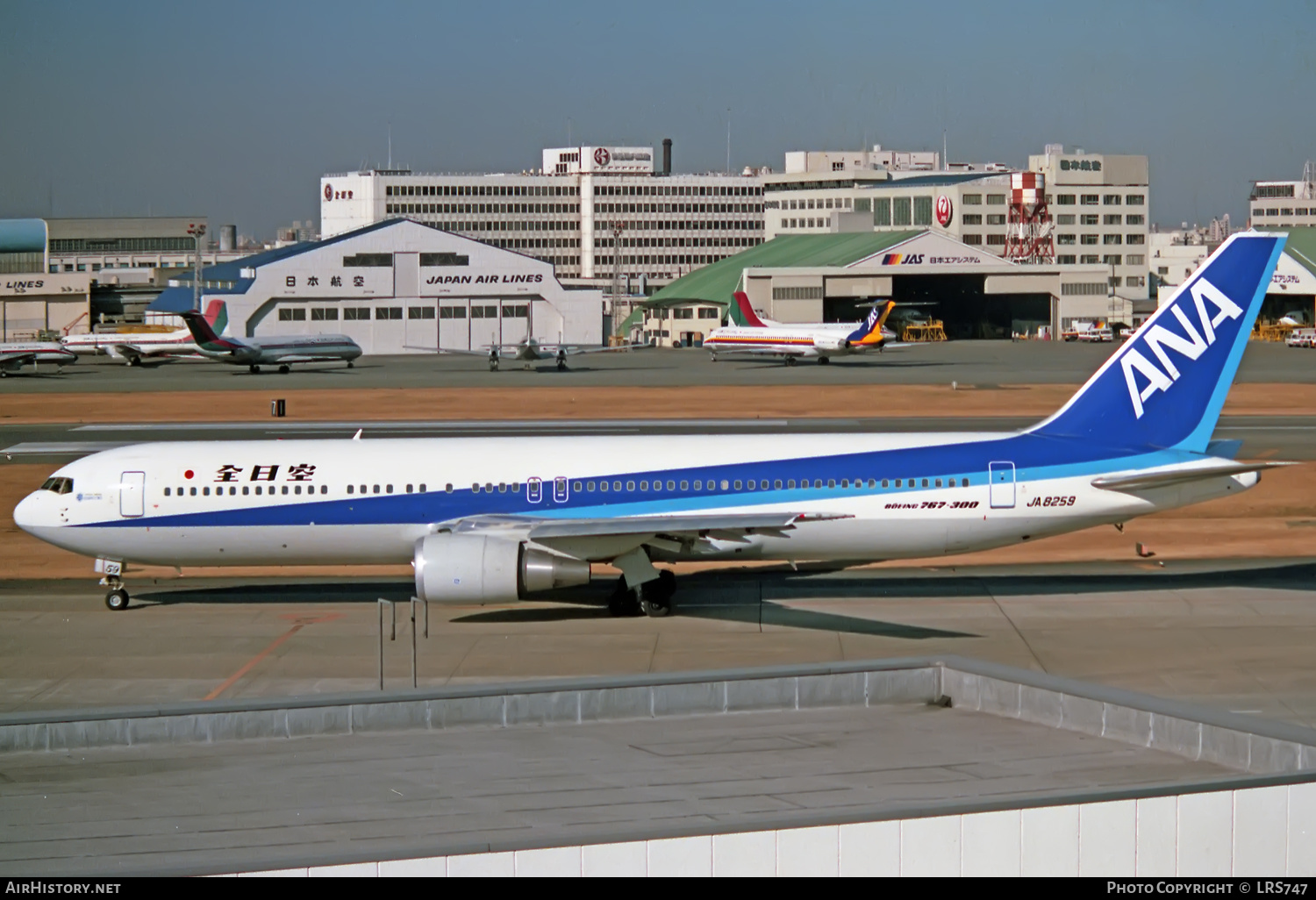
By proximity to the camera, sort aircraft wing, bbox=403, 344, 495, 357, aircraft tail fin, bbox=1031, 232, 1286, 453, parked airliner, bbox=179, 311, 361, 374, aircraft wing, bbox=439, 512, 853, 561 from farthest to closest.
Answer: aircraft wing, bbox=403, 344, 495, 357 → parked airliner, bbox=179, 311, 361, 374 → aircraft tail fin, bbox=1031, 232, 1286, 453 → aircraft wing, bbox=439, 512, 853, 561

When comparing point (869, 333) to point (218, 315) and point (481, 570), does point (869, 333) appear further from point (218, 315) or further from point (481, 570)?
point (481, 570)

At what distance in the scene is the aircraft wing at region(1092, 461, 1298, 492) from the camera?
32.5m

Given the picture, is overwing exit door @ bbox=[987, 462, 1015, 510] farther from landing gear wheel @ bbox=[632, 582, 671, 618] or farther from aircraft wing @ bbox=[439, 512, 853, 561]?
landing gear wheel @ bbox=[632, 582, 671, 618]

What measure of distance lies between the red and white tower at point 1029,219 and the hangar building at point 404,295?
58.1 meters

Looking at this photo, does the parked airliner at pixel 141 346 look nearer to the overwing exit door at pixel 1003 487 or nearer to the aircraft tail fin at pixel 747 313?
the aircraft tail fin at pixel 747 313

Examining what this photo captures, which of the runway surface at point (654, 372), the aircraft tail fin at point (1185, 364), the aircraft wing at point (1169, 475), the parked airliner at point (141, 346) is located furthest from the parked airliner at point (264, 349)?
the aircraft wing at point (1169, 475)

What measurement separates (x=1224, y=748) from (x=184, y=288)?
192 m

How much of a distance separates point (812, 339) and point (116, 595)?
9926cm

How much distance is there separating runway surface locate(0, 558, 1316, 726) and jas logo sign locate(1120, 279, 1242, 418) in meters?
5.01

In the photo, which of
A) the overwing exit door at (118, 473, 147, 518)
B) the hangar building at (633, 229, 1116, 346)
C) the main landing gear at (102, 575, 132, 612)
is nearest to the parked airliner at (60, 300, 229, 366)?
the hangar building at (633, 229, 1116, 346)

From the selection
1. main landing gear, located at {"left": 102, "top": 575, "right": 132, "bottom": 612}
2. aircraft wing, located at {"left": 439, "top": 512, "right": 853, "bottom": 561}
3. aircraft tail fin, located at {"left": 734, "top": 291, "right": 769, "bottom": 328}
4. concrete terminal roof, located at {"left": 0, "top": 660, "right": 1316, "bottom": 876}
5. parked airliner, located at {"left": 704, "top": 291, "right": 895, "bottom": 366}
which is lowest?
main landing gear, located at {"left": 102, "top": 575, "right": 132, "bottom": 612}

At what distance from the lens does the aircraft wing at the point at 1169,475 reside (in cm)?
3253

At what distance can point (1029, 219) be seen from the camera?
197000 mm
